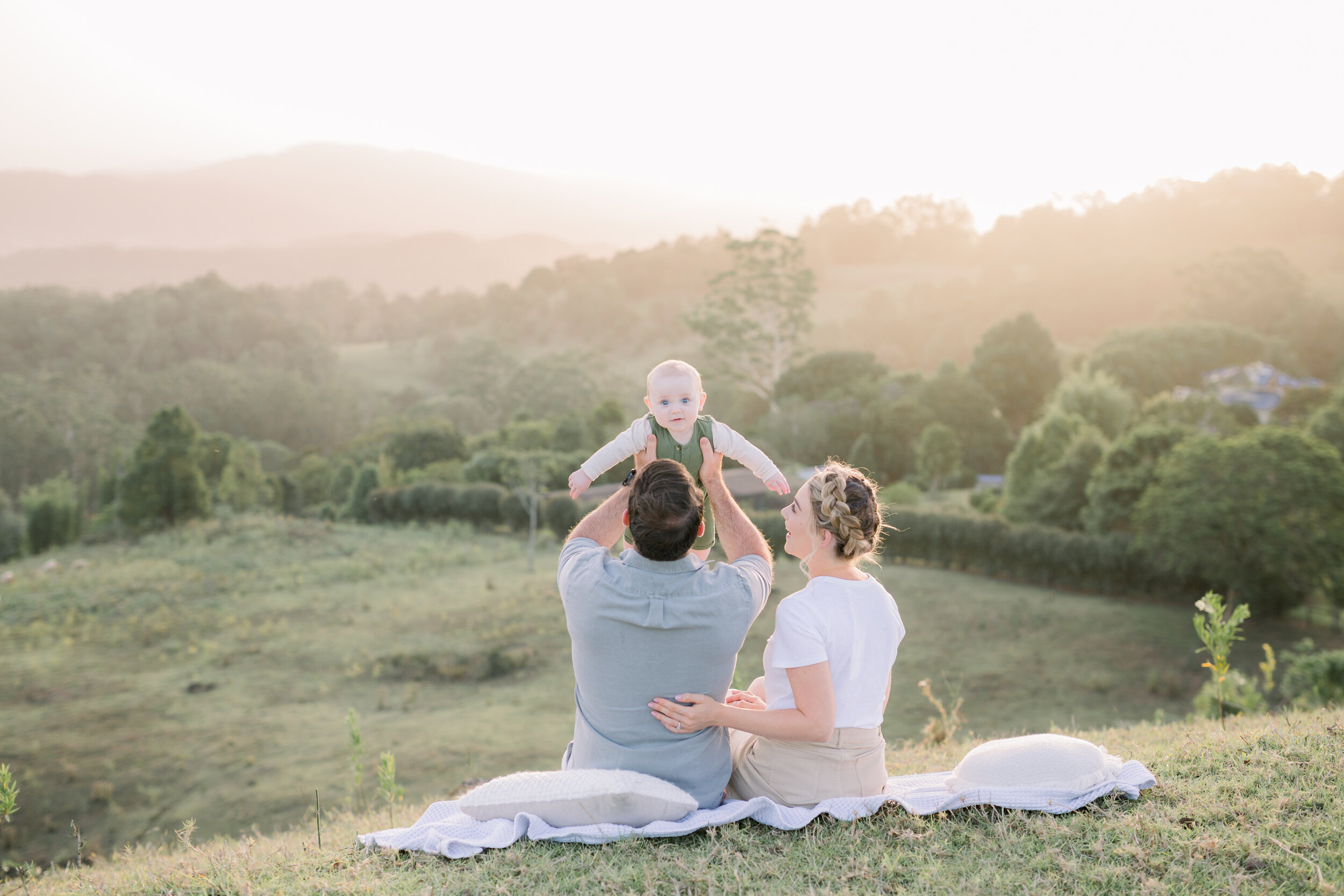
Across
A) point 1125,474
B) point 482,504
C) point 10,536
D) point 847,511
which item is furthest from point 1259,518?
point 10,536

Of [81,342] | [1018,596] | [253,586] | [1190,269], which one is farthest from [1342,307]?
[81,342]

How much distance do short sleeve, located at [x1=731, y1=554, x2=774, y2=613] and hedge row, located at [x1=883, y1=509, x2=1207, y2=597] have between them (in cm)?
1558

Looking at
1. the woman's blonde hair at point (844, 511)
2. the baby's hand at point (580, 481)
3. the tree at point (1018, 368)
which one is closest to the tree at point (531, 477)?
the baby's hand at point (580, 481)

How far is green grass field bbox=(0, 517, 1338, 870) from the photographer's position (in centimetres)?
919

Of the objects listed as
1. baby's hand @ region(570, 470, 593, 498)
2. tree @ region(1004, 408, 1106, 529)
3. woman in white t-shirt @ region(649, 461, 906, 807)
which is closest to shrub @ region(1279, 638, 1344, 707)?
woman in white t-shirt @ region(649, 461, 906, 807)

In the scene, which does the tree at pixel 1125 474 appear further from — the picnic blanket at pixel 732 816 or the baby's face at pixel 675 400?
the baby's face at pixel 675 400

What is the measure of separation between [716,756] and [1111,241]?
6926 cm

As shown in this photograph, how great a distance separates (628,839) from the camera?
8.63ft

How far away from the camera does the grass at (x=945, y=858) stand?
239 centimetres

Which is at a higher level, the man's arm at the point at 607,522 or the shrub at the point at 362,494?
the man's arm at the point at 607,522

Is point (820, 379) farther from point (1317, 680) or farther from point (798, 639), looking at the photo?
point (798, 639)

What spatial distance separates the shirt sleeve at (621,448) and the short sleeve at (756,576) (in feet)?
2.40

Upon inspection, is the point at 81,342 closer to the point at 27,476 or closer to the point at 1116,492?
the point at 27,476

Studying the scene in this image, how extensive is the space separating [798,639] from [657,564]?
0.49 meters
